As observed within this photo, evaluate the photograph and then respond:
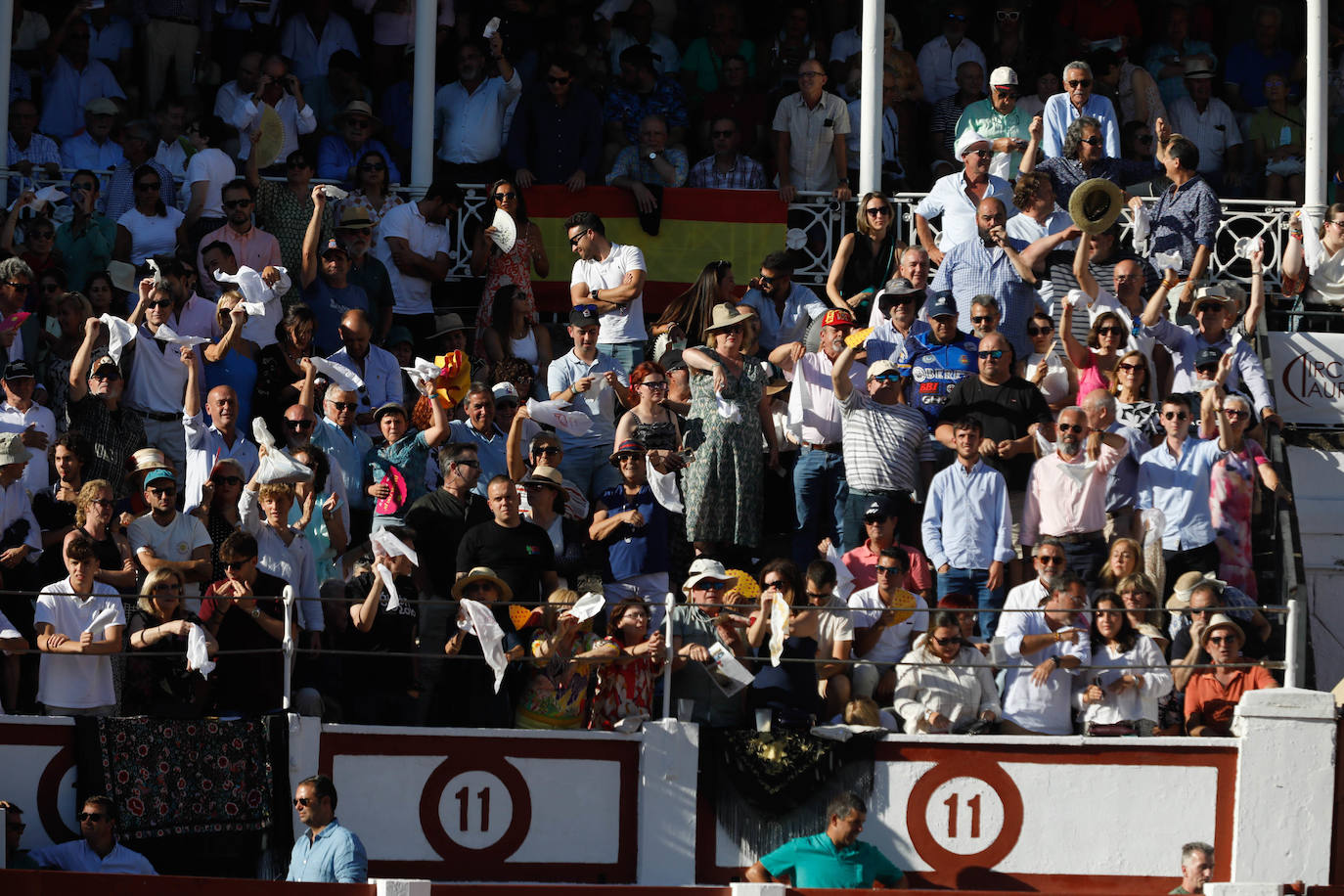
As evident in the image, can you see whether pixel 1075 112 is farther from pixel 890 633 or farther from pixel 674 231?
pixel 890 633

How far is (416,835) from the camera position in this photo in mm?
15117

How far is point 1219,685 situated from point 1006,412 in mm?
2530

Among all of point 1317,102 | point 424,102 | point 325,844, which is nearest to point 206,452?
point 325,844

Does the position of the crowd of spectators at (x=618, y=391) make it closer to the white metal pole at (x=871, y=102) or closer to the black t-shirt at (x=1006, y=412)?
the black t-shirt at (x=1006, y=412)

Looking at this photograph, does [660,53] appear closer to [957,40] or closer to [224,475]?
[957,40]

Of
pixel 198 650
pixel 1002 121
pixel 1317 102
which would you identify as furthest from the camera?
pixel 1317 102

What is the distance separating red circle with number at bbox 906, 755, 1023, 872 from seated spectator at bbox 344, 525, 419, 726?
9.41 ft

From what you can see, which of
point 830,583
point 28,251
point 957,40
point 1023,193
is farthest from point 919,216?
point 28,251

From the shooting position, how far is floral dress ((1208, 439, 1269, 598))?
54.1 feet

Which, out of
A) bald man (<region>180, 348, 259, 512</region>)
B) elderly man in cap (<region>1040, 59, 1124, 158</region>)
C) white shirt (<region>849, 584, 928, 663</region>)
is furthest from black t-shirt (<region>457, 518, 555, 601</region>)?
elderly man in cap (<region>1040, 59, 1124, 158</region>)

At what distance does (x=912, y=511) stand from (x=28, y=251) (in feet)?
20.9

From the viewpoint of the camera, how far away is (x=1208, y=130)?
21594 mm

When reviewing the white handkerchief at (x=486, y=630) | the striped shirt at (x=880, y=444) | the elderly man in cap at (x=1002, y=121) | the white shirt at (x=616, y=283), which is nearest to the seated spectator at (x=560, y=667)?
the white handkerchief at (x=486, y=630)

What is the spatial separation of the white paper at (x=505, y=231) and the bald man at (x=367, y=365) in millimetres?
1643
